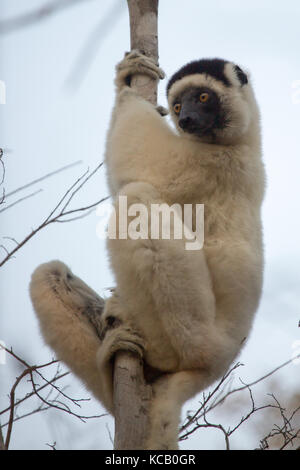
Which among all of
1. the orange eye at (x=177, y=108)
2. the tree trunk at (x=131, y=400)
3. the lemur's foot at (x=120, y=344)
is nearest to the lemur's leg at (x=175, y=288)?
the lemur's foot at (x=120, y=344)

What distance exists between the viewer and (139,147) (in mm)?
5488

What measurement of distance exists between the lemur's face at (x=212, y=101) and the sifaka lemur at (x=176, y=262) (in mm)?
11

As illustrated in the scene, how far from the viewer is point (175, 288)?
4723mm

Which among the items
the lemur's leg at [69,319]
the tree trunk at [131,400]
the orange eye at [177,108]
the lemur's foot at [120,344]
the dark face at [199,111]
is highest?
→ the orange eye at [177,108]

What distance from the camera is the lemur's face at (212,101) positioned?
5684mm

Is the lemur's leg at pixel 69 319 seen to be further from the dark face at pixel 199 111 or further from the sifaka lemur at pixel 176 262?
the dark face at pixel 199 111

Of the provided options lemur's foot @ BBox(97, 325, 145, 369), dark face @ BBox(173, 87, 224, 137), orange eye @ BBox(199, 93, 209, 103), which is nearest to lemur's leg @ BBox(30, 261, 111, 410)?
lemur's foot @ BBox(97, 325, 145, 369)

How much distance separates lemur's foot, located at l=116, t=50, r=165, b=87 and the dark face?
376 mm

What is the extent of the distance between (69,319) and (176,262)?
111cm

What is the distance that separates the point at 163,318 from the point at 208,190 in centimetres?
125

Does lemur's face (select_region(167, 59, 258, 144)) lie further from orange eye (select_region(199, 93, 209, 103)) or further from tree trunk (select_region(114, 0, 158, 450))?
tree trunk (select_region(114, 0, 158, 450))
